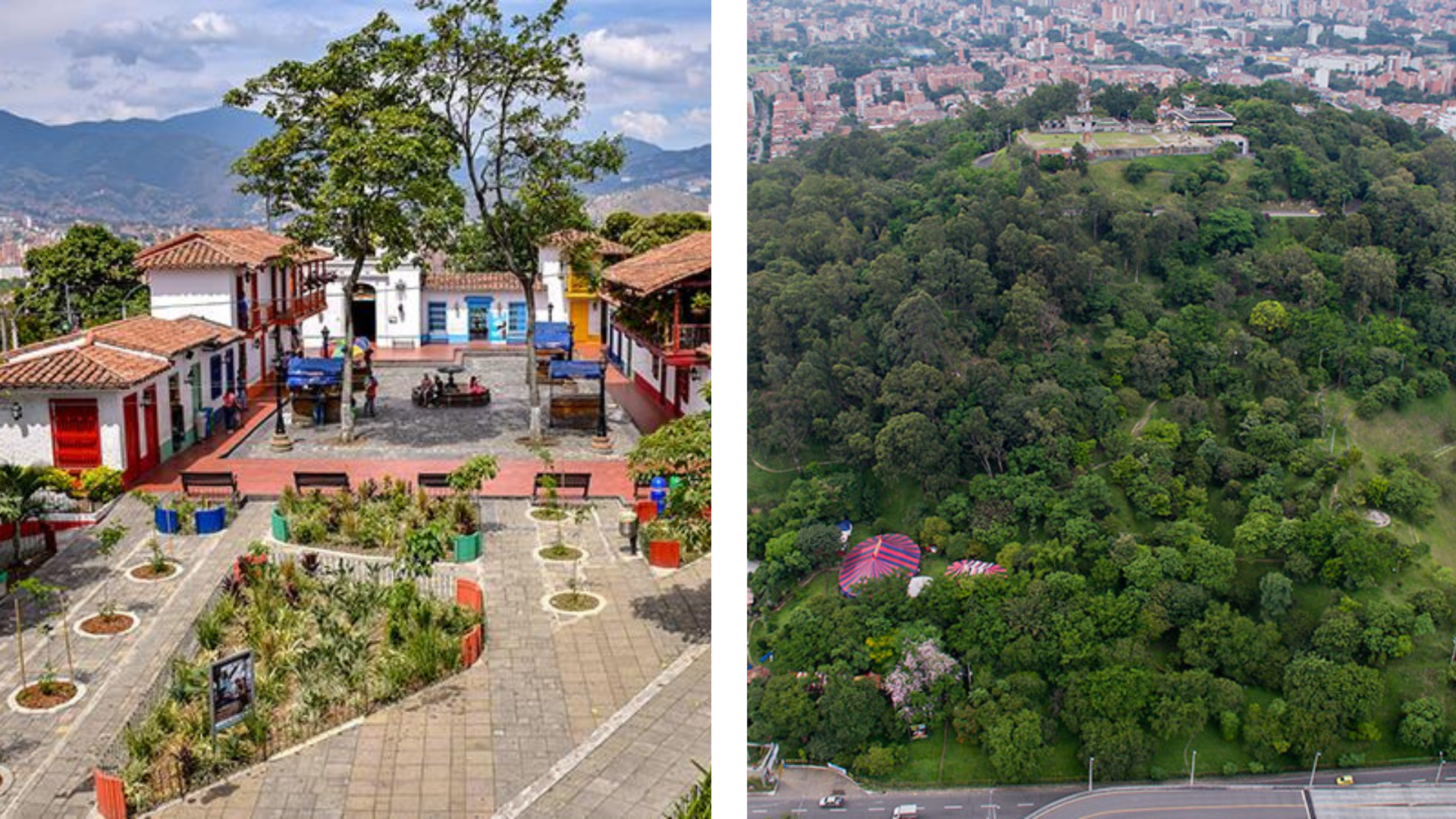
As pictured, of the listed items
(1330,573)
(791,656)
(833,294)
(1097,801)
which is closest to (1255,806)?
(1097,801)

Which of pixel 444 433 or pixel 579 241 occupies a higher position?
pixel 579 241

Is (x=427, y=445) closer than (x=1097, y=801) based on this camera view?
Yes

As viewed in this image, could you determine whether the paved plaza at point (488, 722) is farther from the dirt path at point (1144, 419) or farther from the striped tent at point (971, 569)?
the dirt path at point (1144, 419)

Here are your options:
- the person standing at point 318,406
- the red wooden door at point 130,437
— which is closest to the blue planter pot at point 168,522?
the red wooden door at point 130,437

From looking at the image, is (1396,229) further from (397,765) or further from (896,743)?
(397,765)

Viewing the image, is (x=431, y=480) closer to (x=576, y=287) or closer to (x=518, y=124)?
(x=518, y=124)

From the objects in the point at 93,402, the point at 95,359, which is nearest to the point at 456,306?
the point at 95,359

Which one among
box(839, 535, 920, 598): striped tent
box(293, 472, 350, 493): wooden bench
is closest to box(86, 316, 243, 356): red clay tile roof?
box(293, 472, 350, 493): wooden bench
